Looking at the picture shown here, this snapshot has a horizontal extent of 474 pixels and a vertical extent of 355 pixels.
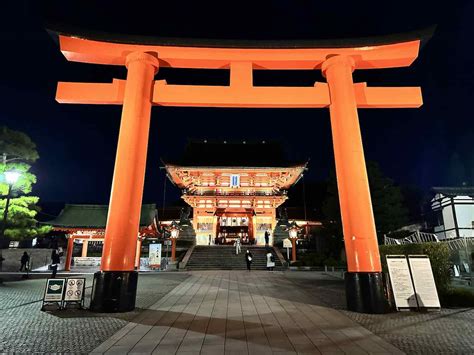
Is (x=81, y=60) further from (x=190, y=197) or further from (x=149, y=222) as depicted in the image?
(x=190, y=197)

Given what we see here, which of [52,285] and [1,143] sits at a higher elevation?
[1,143]

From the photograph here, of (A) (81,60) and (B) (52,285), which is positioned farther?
(A) (81,60)

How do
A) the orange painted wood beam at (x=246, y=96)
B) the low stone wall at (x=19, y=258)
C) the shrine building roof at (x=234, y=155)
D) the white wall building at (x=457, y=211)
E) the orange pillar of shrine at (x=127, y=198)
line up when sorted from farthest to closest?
the shrine building roof at (x=234, y=155) < the white wall building at (x=457, y=211) < the low stone wall at (x=19, y=258) < the orange painted wood beam at (x=246, y=96) < the orange pillar of shrine at (x=127, y=198)

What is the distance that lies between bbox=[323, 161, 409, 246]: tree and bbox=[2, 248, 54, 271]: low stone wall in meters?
25.1

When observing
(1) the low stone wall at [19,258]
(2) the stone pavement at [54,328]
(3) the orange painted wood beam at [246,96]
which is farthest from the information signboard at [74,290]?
(1) the low stone wall at [19,258]

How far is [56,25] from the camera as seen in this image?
7.41m

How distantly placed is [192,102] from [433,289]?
7984mm

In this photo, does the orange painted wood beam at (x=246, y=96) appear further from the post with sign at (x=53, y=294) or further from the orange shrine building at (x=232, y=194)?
the orange shrine building at (x=232, y=194)

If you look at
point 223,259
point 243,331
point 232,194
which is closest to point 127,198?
point 243,331

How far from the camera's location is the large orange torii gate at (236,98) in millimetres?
6801

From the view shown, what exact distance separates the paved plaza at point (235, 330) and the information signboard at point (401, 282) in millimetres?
355

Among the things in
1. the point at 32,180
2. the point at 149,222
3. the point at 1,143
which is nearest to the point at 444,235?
the point at 149,222

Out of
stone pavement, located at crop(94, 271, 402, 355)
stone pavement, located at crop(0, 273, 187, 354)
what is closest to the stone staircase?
stone pavement, located at crop(94, 271, 402, 355)

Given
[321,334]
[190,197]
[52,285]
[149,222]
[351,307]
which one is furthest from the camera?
[190,197]
